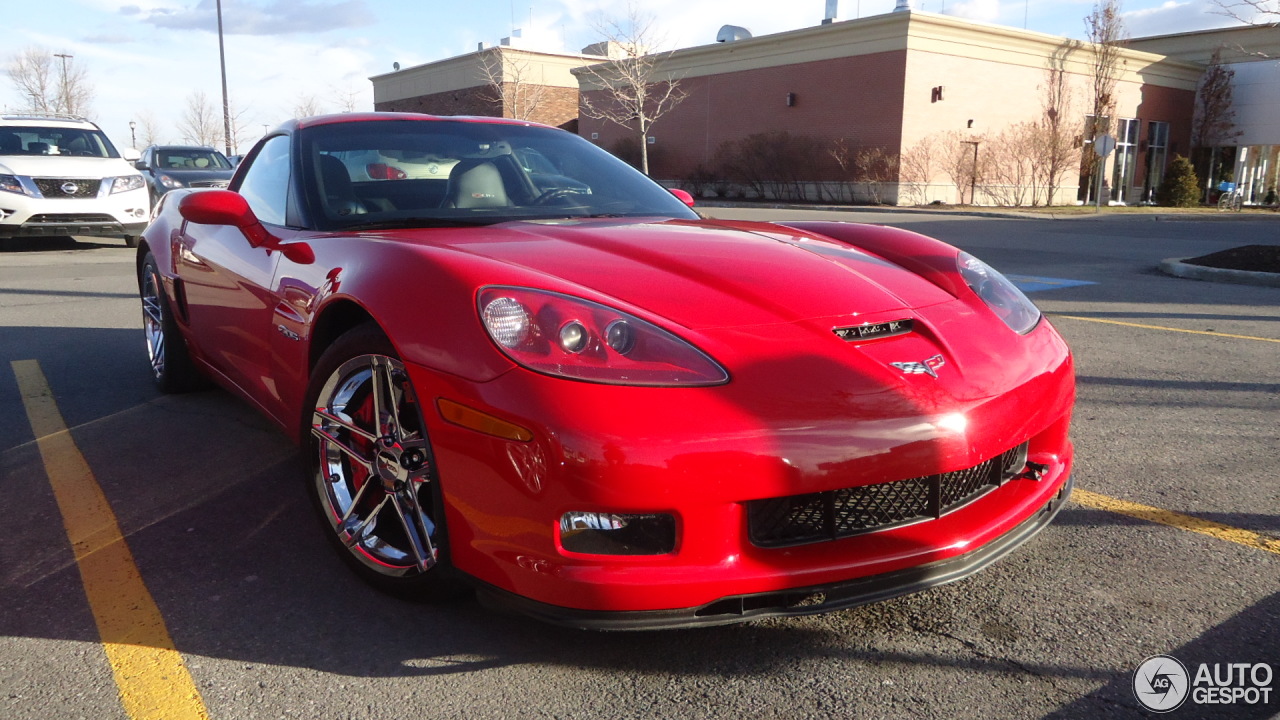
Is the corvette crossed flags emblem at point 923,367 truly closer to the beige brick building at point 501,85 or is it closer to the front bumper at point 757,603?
the front bumper at point 757,603

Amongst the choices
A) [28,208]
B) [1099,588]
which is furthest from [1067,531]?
[28,208]

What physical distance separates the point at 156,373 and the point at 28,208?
901 cm

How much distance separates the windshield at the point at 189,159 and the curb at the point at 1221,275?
596 inches

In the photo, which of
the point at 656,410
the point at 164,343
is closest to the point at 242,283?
the point at 164,343

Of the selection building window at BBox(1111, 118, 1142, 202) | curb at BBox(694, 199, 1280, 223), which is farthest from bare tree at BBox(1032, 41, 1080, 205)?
curb at BBox(694, 199, 1280, 223)

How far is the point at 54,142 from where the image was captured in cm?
1291

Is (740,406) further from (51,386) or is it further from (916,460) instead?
(51,386)

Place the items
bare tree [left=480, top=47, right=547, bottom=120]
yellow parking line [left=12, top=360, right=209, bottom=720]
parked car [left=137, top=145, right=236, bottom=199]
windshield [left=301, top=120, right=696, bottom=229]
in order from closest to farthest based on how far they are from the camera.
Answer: yellow parking line [left=12, top=360, right=209, bottom=720] < windshield [left=301, top=120, right=696, bottom=229] < parked car [left=137, top=145, right=236, bottom=199] < bare tree [left=480, top=47, right=547, bottom=120]

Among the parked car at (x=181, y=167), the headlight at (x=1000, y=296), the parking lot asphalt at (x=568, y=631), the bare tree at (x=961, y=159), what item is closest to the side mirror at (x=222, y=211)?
the parking lot asphalt at (x=568, y=631)

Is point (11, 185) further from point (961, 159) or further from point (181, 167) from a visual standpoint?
point (961, 159)

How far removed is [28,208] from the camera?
11984 mm

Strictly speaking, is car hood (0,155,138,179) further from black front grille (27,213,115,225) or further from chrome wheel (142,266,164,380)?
chrome wheel (142,266,164,380)

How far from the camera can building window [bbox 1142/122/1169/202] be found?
1458 inches

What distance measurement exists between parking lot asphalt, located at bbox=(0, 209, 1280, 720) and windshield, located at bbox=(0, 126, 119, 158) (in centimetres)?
1033
